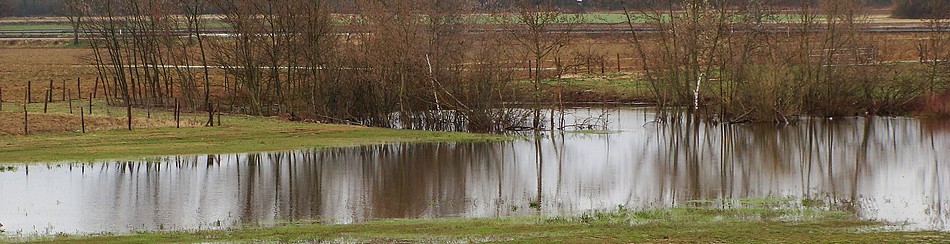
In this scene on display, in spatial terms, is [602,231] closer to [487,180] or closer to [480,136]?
[487,180]

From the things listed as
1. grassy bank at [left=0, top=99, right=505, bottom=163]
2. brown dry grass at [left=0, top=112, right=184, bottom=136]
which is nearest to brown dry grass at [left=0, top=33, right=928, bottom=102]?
brown dry grass at [left=0, top=112, right=184, bottom=136]

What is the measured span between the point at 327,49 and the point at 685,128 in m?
13.2

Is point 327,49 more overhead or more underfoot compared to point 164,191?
more overhead

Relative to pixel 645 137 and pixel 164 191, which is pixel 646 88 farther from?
pixel 164 191

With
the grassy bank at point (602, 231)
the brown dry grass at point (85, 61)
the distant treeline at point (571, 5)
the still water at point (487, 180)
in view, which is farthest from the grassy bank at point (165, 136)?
the grassy bank at point (602, 231)

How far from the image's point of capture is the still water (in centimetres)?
2459

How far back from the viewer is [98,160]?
3375 cm

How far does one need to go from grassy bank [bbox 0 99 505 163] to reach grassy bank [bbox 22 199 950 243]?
14.6m

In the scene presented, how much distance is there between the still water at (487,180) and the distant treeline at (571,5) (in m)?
8.74

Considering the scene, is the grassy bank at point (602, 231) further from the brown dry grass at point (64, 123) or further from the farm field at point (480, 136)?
the brown dry grass at point (64, 123)

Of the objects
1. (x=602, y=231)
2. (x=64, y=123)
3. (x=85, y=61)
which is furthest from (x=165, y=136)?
(x=85, y=61)

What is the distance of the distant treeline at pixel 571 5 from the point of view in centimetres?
4994

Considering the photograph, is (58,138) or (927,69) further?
(927,69)

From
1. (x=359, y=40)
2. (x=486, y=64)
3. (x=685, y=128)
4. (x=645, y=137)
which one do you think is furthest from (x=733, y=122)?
(x=359, y=40)
